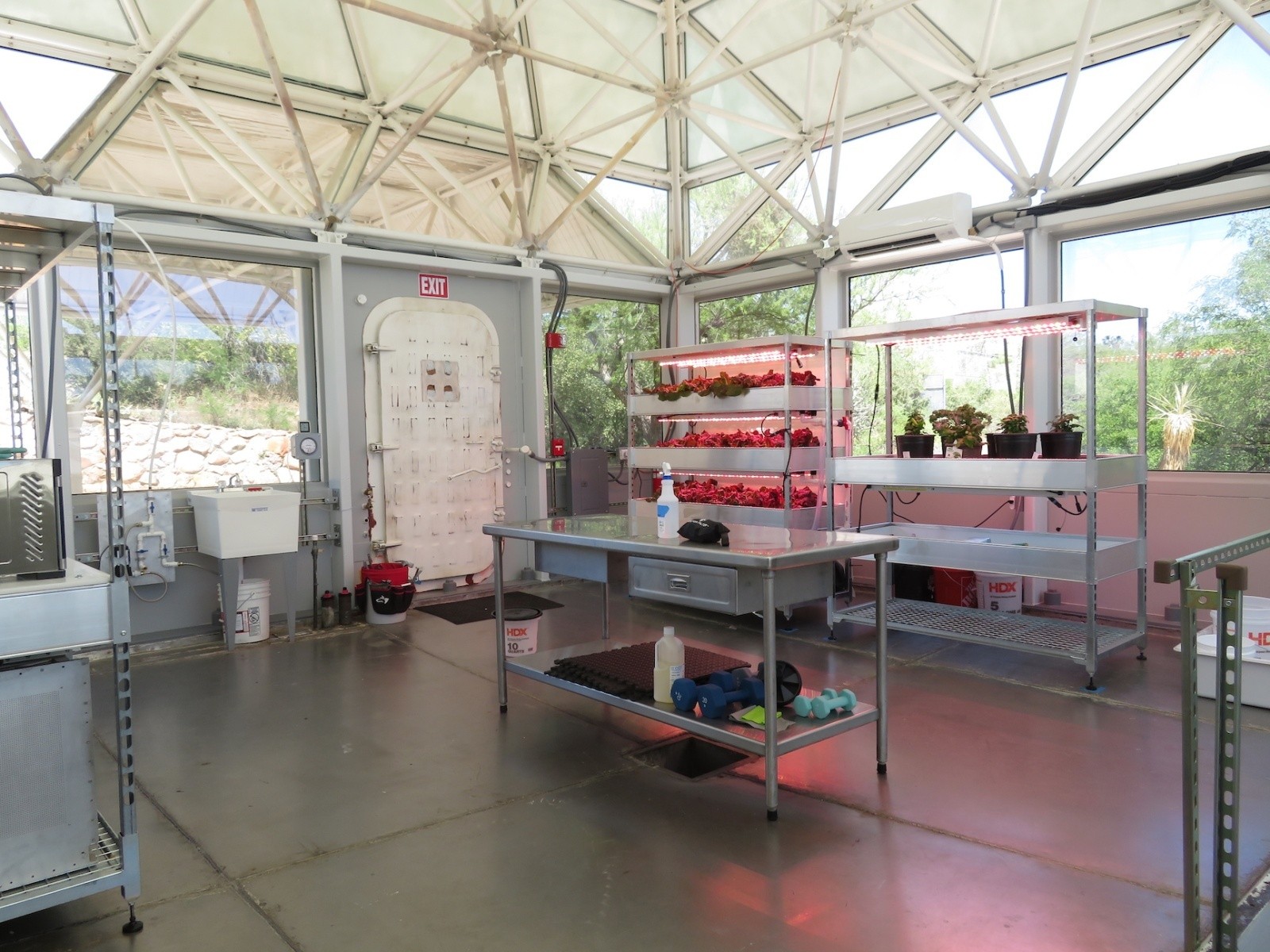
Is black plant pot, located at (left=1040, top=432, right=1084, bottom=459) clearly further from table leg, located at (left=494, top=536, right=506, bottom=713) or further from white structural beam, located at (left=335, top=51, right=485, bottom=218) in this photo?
white structural beam, located at (left=335, top=51, right=485, bottom=218)

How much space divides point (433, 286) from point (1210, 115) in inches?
244

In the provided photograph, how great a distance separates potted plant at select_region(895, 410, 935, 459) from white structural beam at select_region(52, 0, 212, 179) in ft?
18.2

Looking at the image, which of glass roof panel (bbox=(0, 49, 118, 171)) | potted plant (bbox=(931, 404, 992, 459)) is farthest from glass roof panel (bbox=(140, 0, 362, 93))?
potted plant (bbox=(931, 404, 992, 459))

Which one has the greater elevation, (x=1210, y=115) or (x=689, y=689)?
(x=1210, y=115)

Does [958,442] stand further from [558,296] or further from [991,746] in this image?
[558,296]

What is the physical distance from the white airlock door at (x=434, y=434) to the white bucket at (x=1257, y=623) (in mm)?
5921

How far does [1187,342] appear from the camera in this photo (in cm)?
613

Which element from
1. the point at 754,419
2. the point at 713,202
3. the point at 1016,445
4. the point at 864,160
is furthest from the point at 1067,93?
the point at 713,202

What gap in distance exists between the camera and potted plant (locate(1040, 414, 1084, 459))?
5.24 m

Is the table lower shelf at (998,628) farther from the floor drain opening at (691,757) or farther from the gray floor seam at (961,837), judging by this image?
the gray floor seam at (961,837)

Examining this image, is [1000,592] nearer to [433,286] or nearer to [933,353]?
[933,353]

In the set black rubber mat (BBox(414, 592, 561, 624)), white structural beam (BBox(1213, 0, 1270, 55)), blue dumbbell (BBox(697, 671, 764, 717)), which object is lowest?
black rubber mat (BBox(414, 592, 561, 624))

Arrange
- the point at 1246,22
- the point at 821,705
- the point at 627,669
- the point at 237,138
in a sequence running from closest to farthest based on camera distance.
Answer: the point at 821,705 < the point at 627,669 < the point at 1246,22 < the point at 237,138

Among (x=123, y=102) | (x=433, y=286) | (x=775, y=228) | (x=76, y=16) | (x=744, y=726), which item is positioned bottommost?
(x=744, y=726)
